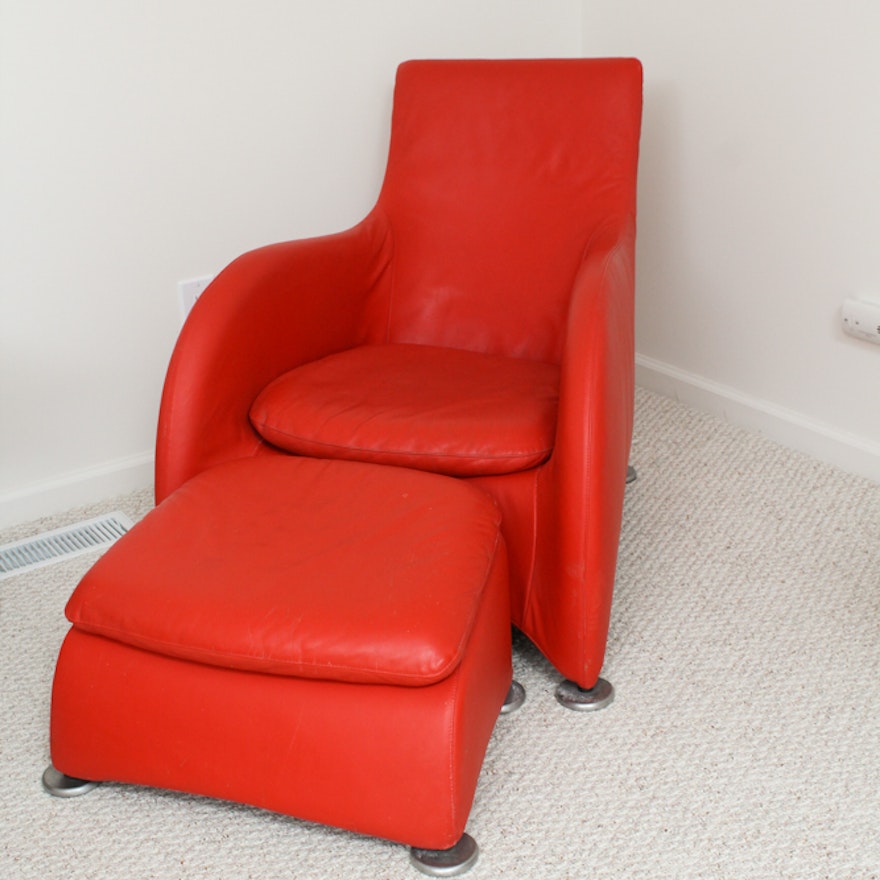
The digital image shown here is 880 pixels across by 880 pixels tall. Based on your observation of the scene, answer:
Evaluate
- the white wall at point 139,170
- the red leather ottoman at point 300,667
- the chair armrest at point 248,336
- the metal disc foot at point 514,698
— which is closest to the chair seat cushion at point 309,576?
the red leather ottoman at point 300,667

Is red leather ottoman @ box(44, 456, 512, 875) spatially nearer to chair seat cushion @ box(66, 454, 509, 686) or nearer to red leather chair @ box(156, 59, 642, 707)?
chair seat cushion @ box(66, 454, 509, 686)

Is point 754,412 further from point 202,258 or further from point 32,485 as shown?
point 32,485

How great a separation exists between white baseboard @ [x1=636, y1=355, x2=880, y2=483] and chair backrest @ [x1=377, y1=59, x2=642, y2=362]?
0.63m

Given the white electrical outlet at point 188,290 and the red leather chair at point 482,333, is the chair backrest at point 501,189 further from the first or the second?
the white electrical outlet at point 188,290

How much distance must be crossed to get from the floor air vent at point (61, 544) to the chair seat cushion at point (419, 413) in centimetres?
52

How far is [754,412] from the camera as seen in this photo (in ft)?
7.56

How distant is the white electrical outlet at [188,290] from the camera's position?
2125 millimetres

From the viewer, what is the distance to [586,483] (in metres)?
1.39

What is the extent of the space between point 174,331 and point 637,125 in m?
0.93

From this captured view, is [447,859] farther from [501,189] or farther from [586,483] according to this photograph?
[501,189]

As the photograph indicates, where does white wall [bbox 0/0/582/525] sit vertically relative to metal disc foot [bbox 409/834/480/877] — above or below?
above

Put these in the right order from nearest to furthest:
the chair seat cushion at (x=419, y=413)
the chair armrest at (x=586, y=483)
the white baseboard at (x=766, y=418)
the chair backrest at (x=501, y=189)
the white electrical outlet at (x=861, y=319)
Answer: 1. the chair armrest at (x=586, y=483)
2. the chair seat cushion at (x=419, y=413)
3. the chair backrest at (x=501, y=189)
4. the white electrical outlet at (x=861, y=319)
5. the white baseboard at (x=766, y=418)

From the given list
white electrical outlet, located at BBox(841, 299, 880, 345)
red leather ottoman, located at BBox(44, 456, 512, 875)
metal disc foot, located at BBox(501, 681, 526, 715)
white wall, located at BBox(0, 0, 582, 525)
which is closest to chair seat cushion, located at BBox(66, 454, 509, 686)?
red leather ottoman, located at BBox(44, 456, 512, 875)

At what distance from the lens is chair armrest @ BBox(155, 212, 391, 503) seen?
156 cm
